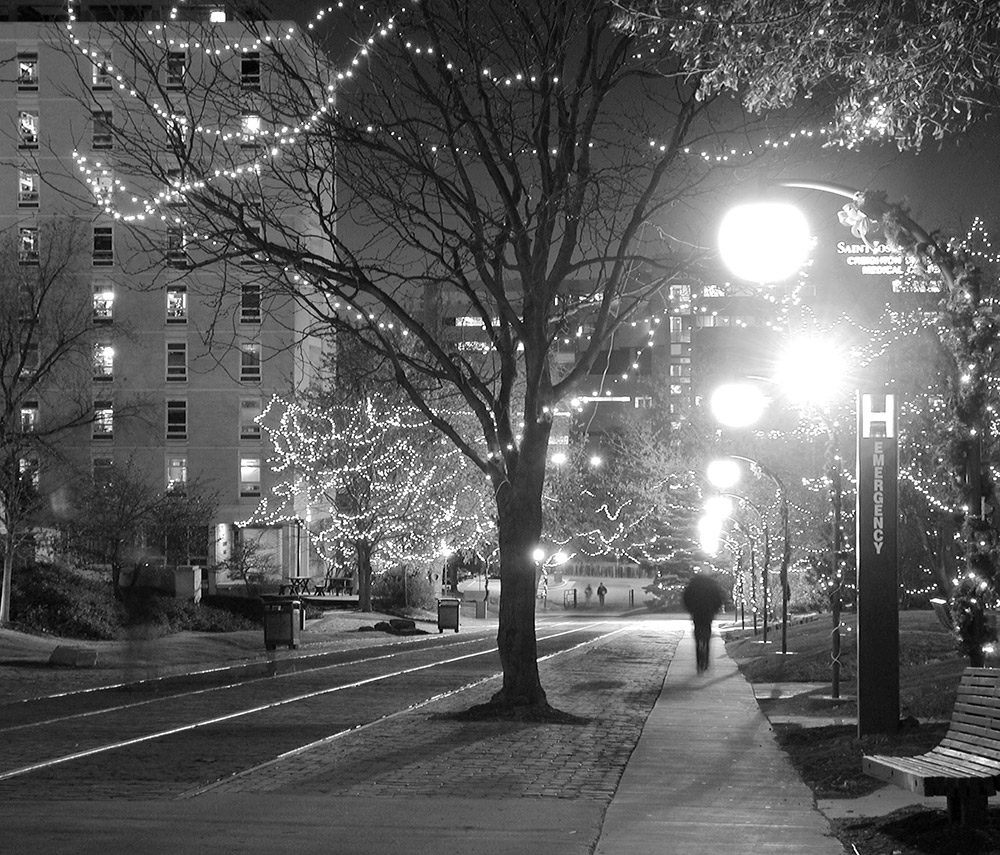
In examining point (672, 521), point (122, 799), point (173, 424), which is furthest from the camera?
point (672, 521)

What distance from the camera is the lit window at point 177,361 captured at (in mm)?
63344

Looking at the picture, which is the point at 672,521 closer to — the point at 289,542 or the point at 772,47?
the point at 289,542

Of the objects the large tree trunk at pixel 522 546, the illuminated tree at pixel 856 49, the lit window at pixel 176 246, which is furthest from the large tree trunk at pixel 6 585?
the illuminated tree at pixel 856 49

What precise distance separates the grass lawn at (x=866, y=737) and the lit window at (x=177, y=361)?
1468 inches

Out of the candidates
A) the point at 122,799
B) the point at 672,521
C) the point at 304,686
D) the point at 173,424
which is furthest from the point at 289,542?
the point at 122,799

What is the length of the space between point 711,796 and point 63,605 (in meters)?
27.9

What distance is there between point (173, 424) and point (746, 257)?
57.1m

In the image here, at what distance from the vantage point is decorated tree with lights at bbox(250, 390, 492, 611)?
5078 cm

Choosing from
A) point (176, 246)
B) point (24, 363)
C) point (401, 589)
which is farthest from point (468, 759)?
point (401, 589)

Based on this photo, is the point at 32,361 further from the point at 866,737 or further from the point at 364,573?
the point at 866,737

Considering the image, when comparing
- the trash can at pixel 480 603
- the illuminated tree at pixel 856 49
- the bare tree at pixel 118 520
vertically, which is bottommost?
the trash can at pixel 480 603

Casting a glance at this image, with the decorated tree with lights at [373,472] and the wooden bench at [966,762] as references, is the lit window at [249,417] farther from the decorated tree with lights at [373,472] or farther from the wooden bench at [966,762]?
the wooden bench at [966,762]

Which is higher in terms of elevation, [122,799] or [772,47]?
[772,47]

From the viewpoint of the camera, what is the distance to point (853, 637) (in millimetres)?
30016
